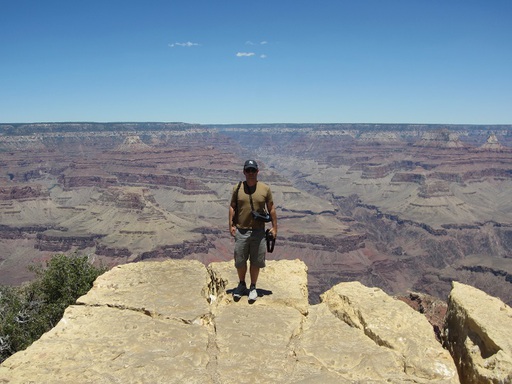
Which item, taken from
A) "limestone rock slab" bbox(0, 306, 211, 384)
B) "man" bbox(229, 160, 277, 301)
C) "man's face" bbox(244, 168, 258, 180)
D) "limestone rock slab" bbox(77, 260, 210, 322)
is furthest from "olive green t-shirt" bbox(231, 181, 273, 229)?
"limestone rock slab" bbox(0, 306, 211, 384)

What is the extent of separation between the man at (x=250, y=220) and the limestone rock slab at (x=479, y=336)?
4208 millimetres

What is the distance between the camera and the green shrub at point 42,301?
1650cm

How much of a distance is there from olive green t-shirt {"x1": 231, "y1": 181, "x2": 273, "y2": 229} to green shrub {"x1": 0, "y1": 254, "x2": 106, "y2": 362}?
37.0 ft

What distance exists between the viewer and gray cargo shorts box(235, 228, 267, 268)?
9.75 m

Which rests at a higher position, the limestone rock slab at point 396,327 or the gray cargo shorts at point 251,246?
the gray cargo shorts at point 251,246

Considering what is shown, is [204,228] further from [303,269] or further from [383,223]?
[303,269]

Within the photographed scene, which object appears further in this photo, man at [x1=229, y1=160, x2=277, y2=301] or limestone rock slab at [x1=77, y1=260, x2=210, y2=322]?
man at [x1=229, y1=160, x2=277, y2=301]

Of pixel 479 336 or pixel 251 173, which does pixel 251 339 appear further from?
pixel 479 336

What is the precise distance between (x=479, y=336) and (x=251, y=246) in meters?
4.79

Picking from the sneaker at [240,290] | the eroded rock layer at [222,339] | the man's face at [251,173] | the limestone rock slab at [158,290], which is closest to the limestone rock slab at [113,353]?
the eroded rock layer at [222,339]

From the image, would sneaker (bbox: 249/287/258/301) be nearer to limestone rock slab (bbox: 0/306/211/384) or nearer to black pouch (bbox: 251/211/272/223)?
black pouch (bbox: 251/211/272/223)

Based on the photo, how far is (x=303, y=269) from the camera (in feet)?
41.3

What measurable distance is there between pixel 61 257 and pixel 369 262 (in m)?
120

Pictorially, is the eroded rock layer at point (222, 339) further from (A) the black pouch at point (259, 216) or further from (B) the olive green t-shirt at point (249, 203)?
(A) the black pouch at point (259, 216)
